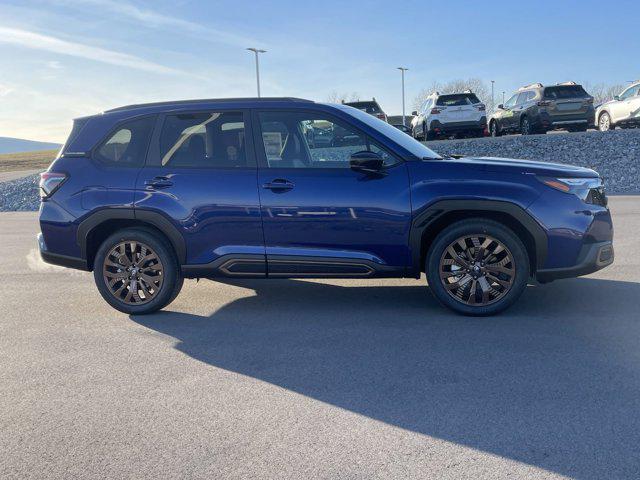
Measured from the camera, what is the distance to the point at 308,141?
5805mm

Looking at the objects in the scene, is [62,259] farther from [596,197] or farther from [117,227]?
[596,197]

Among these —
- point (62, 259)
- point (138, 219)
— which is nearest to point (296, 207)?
point (138, 219)

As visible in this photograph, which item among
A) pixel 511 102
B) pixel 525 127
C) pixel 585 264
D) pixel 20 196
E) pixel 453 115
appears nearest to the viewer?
pixel 585 264

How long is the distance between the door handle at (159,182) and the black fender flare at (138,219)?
242 millimetres

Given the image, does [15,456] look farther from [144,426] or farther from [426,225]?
[426,225]

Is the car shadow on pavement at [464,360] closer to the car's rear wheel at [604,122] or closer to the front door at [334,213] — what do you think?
the front door at [334,213]

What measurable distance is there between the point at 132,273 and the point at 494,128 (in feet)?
71.2

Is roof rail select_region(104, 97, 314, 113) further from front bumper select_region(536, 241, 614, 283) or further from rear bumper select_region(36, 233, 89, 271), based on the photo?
front bumper select_region(536, 241, 614, 283)

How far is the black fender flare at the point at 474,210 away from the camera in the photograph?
17.1ft

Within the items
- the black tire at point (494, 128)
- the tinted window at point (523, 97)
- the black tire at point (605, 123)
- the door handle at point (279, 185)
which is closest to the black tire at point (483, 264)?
the door handle at point (279, 185)

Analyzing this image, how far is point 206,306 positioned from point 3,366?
6.61 feet

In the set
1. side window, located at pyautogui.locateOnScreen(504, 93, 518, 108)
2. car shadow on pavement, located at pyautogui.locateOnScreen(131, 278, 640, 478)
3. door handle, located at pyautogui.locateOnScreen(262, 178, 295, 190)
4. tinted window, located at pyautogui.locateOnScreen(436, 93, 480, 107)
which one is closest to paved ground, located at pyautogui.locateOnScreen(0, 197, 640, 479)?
car shadow on pavement, located at pyautogui.locateOnScreen(131, 278, 640, 478)

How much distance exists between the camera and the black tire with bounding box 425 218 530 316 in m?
5.28

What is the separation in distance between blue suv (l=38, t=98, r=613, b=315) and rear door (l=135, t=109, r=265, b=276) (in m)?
0.01
